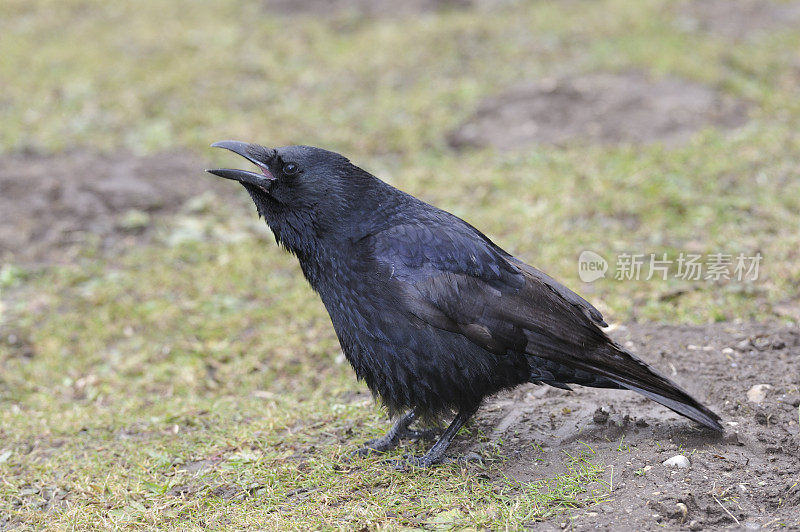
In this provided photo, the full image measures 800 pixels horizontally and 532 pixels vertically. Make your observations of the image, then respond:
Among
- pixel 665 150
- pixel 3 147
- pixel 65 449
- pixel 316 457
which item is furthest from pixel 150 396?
pixel 665 150

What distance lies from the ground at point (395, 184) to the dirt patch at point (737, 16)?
0.17 feet

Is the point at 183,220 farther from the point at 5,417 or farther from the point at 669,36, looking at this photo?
the point at 669,36

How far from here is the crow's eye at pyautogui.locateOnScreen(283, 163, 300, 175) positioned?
13.0 ft

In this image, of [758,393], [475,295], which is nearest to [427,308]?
[475,295]

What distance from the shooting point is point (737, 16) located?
33.7 feet

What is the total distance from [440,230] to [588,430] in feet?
3.91

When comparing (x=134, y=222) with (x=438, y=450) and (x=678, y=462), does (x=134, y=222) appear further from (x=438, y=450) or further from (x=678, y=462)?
(x=678, y=462)

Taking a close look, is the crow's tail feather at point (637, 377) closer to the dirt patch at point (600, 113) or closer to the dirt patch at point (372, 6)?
the dirt patch at point (600, 113)

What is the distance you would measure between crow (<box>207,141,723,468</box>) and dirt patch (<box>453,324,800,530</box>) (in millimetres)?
228

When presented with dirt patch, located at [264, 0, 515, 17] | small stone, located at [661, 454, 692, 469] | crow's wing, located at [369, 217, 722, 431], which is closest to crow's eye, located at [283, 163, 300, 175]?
crow's wing, located at [369, 217, 722, 431]

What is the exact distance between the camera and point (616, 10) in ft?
34.8

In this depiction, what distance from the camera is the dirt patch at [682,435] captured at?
3.25m

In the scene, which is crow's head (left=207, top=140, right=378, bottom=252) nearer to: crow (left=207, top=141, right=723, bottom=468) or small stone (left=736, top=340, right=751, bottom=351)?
crow (left=207, top=141, right=723, bottom=468)

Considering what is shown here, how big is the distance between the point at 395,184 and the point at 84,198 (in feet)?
8.75
